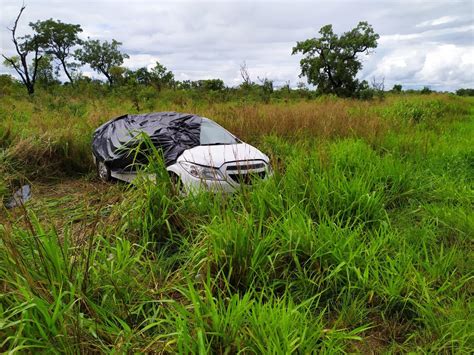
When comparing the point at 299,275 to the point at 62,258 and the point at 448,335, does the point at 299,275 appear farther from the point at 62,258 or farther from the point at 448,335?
the point at 62,258

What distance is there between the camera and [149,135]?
17.9ft

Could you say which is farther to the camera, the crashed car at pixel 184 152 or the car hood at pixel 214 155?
the car hood at pixel 214 155

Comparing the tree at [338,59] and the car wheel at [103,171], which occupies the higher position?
the tree at [338,59]

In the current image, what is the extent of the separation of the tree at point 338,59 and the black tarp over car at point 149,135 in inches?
1237

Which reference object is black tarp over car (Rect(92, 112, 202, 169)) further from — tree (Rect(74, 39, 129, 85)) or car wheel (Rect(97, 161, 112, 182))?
tree (Rect(74, 39, 129, 85))

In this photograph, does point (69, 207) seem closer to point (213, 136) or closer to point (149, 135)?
point (149, 135)

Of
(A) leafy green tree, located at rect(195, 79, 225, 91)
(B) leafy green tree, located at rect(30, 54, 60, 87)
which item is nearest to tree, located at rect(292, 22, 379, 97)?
(A) leafy green tree, located at rect(195, 79, 225, 91)

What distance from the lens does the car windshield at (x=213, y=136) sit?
5.68 metres

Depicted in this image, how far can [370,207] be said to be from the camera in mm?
3584

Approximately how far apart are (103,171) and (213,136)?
2.25 metres

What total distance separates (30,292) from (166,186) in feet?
5.77

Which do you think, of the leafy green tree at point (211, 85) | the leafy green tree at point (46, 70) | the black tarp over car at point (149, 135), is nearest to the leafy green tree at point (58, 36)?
the leafy green tree at point (46, 70)

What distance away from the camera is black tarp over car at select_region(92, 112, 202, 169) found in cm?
526

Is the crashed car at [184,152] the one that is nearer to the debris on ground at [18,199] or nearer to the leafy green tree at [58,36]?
the debris on ground at [18,199]
